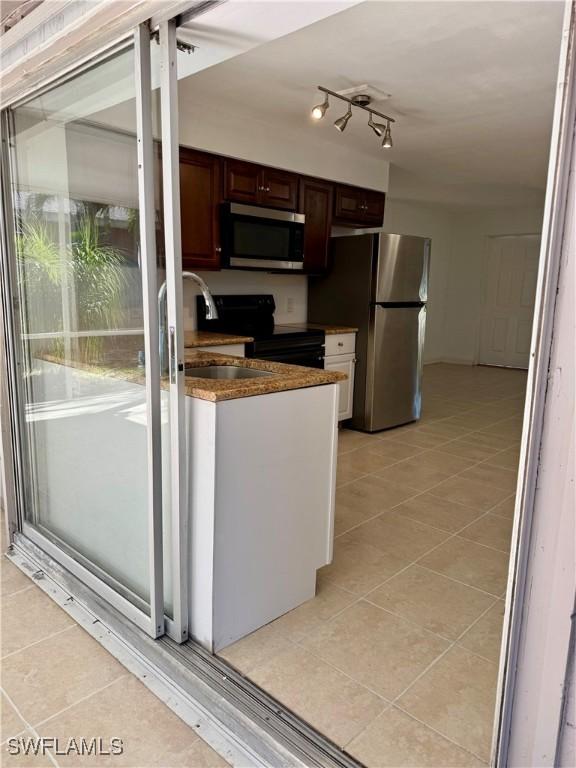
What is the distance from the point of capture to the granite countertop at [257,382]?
5.41 feet

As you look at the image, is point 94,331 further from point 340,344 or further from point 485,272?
point 485,272

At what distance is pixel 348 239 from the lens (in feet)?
14.4

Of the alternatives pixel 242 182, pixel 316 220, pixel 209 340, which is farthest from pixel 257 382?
pixel 316 220

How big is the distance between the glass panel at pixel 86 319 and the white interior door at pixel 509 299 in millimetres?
6740

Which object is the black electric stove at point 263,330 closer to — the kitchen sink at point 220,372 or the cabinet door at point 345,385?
the cabinet door at point 345,385

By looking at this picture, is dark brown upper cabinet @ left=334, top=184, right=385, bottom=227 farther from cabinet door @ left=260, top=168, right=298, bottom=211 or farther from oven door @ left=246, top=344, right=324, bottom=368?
oven door @ left=246, top=344, right=324, bottom=368

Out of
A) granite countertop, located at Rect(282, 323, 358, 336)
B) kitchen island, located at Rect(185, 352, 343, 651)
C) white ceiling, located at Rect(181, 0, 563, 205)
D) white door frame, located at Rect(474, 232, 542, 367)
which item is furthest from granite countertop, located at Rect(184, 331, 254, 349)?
white door frame, located at Rect(474, 232, 542, 367)

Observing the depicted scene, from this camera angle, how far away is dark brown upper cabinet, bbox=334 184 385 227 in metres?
4.53

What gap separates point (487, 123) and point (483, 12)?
5.13 ft

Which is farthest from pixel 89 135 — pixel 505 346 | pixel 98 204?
pixel 505 346

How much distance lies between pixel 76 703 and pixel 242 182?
3206 mm

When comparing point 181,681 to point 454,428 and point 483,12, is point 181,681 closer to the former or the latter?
point 483,12

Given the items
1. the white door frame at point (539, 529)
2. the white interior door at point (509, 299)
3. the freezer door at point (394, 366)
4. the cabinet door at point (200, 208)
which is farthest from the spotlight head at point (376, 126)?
the white interior door at point (509, 299)

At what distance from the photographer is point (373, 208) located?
487 cm
